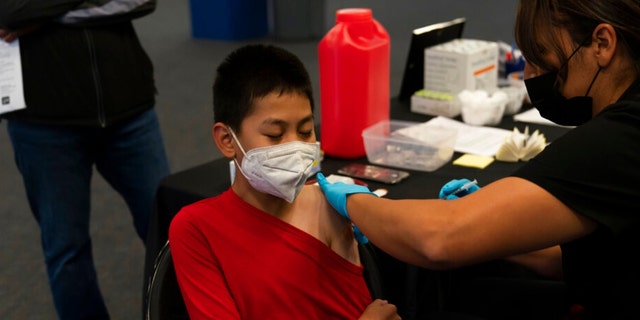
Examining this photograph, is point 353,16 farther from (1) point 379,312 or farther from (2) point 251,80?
(1) point 379,312

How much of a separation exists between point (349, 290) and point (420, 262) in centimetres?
24

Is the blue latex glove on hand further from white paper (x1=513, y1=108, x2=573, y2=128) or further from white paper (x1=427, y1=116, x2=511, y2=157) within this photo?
white paper (x1=513, y1=108, x2=573, y2=128)

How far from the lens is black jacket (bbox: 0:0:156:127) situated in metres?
1.94

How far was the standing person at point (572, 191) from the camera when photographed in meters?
1.07

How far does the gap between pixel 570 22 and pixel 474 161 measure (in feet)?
2.64

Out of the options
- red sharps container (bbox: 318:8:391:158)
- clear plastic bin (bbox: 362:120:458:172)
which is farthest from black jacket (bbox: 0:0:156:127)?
clear plastic bin (bbox: 362:120:458:172)

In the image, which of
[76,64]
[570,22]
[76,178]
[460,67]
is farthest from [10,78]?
[570,22]

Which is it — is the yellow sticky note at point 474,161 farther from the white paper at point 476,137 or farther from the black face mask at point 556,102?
the black face mask at point 556,102

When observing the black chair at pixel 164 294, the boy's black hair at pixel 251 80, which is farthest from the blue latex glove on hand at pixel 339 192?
the black chair at pixel 164 294

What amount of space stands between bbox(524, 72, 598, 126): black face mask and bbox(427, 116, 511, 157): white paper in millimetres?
658

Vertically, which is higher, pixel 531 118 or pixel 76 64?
pixel 76 64

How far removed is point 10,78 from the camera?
6.33ft

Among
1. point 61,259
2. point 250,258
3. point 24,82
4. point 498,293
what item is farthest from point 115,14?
point 498,293

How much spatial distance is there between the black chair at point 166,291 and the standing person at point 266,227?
1.4 inches
